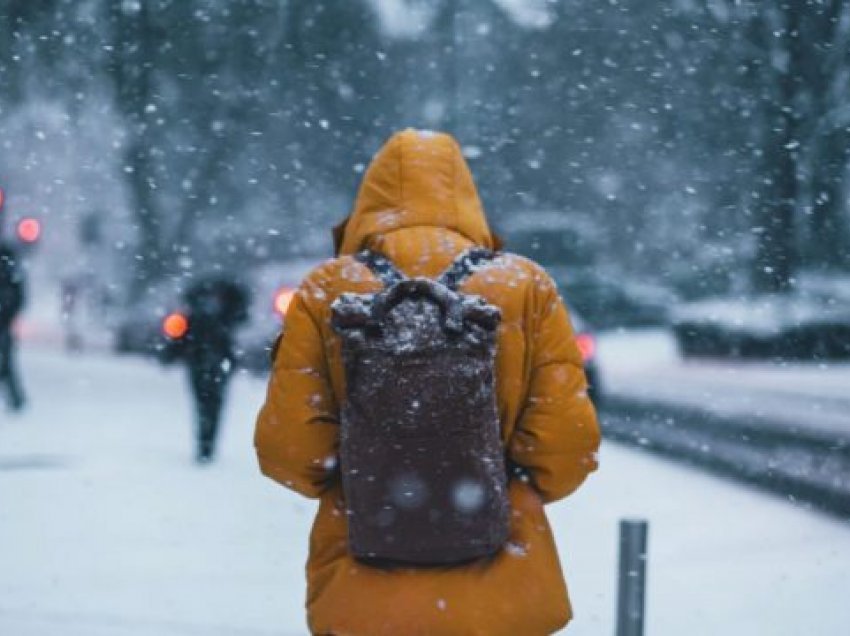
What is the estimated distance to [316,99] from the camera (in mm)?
16766

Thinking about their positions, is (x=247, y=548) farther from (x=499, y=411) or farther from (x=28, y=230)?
(x=28, y=230)

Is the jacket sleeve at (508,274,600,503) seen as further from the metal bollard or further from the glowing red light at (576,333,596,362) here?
the glowing red light at (576,333,596,362)

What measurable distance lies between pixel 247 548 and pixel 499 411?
4.68 meters

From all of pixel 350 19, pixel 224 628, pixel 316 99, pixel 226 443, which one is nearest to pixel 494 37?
pixel 350 19

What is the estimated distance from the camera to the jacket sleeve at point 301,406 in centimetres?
277

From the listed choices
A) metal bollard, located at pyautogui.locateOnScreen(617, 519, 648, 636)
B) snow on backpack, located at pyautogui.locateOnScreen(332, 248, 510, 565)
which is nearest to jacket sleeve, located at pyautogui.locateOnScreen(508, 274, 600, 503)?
snow on backpack, located at pyautogui.locateOnScreen(332, 248, 510, 565)

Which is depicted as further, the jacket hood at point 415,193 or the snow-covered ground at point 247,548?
the snow-covered ground at point 247,548

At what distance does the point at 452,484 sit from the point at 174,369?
20.4 m

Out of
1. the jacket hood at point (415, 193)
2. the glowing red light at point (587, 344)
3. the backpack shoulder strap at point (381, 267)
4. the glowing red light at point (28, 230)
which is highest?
the jacket hood at point (415, 193)

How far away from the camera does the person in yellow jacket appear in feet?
9.02

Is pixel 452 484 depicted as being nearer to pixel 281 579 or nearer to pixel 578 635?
pixel 578 635

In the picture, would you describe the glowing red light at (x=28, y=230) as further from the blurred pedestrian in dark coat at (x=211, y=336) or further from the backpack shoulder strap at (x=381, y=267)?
the backpack shoulder strap at (x=381, y=267)

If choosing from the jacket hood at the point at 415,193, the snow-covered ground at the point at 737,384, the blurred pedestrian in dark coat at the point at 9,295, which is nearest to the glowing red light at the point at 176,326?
the blurred pedestrian in dark coat at the point at 9,295

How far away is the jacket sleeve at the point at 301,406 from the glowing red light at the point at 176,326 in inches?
284
